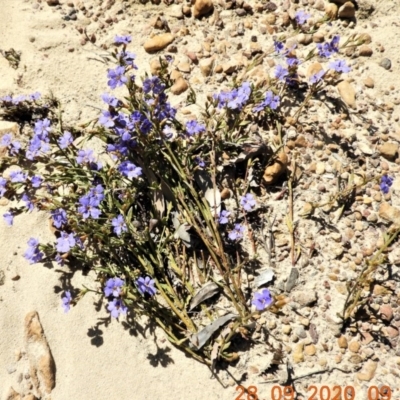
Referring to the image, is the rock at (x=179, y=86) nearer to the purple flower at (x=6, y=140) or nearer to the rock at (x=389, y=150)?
the purple flower at (x=6, y=140)

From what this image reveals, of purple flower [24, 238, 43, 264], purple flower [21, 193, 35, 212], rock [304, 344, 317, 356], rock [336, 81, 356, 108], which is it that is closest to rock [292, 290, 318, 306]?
rock [304, 344, 317, 356]

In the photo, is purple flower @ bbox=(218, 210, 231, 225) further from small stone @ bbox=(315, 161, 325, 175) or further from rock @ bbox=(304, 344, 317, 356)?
rock @ bbox=(304, 344, 317, 356)

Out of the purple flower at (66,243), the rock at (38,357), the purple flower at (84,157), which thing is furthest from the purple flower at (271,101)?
the rock at (38,357)

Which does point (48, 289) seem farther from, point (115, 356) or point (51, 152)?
point (51, 152)

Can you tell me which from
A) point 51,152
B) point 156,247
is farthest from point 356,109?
point 51,152

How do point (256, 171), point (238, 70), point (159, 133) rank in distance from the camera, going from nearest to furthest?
point (159, 133) < point (256, 171) < point (238, 70)

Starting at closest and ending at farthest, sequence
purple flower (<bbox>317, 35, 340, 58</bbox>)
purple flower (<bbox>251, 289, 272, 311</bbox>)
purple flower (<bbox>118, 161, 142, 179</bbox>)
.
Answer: purple flower (<bbox>251, 289, 272, 311</bbox>), purple flower (<bbox>118, 161, 142, 179</bbox>), purple flower (<bbox>317, 35, 340, 58</bbox>)
